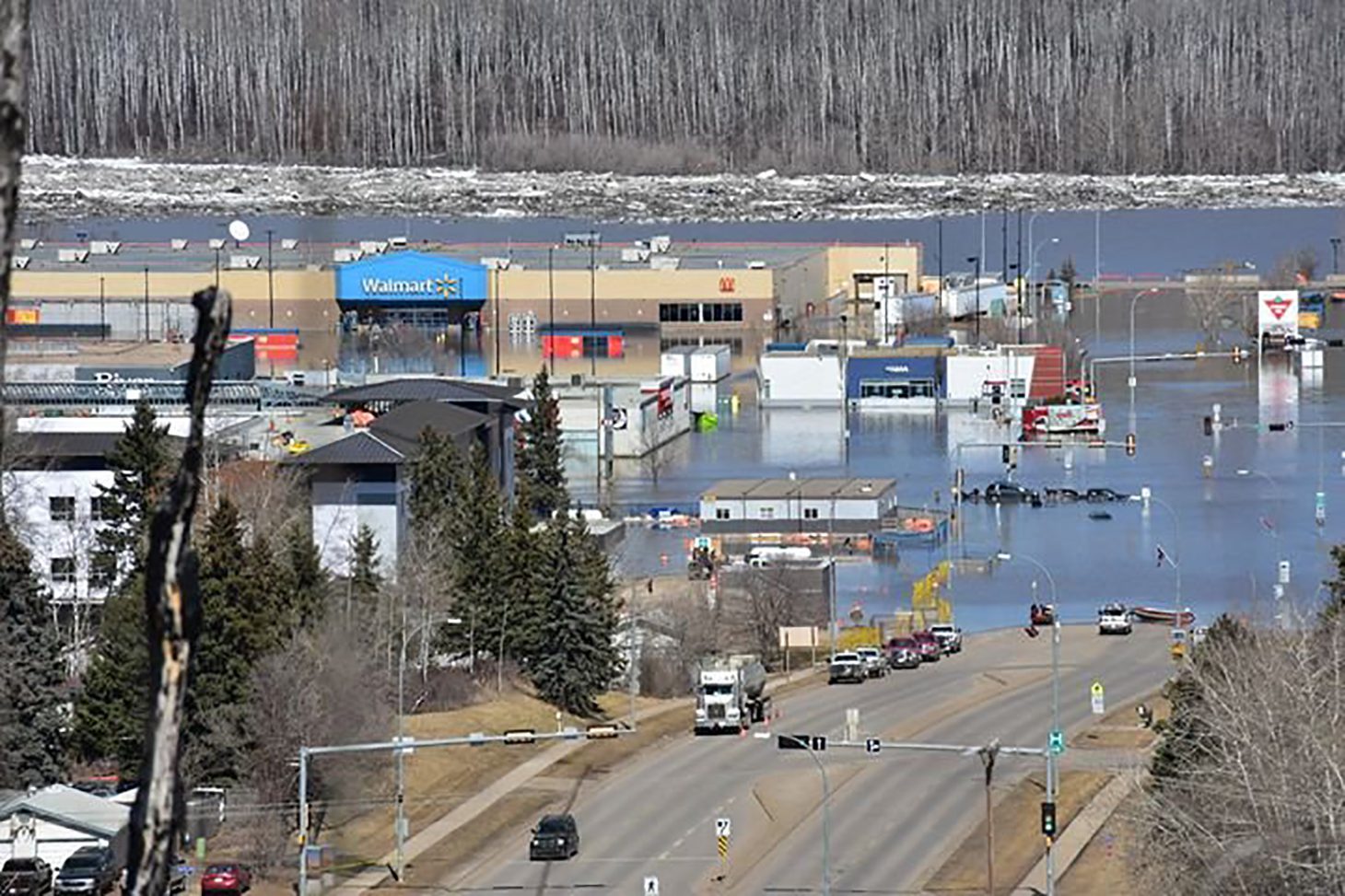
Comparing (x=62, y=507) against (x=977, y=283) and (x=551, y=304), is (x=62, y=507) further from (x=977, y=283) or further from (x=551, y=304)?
(x=977, y=283)

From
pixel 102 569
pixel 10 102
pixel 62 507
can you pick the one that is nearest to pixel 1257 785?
pixel 102 569

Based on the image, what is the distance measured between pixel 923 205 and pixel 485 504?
63.4 m

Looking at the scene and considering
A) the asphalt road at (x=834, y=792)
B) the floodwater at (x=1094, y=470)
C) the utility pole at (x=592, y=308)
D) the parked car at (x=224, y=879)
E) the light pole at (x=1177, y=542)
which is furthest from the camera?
the utility pole at (x=592, y=308)

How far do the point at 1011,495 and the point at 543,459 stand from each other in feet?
20.7

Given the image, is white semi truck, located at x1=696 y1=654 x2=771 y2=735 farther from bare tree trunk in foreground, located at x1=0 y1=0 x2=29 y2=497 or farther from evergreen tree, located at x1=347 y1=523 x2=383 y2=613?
bare tree trunk in foreground, located at x1=0 y1=0 x2=29 y2=497

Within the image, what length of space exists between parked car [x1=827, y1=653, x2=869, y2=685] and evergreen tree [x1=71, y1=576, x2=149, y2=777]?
6.44m

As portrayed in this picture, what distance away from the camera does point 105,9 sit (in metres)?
87.1

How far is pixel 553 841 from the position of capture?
53.7 ft

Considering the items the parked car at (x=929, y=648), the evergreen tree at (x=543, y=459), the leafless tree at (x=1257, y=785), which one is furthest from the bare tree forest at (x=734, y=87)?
the leafless tree at (x=1257, y=785)

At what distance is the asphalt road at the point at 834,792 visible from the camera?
52.4 ft

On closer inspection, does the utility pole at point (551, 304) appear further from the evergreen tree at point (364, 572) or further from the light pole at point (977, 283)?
the evergreen tree at point (364, 572)

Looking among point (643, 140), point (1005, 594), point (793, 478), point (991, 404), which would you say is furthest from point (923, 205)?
point (1005, 594)

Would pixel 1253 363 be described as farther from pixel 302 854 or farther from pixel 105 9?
pixel 105 9

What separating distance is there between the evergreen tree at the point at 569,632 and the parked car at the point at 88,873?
21.1ft
